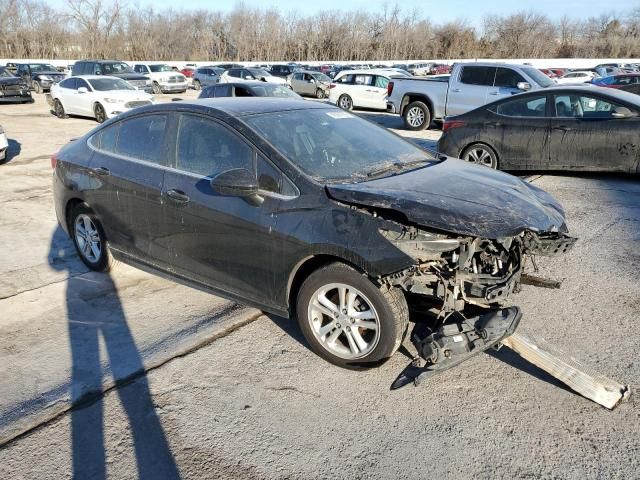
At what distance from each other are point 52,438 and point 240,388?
1035mm

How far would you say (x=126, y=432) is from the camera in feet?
9.22

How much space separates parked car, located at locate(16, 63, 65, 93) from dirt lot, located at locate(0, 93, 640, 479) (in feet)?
90.6

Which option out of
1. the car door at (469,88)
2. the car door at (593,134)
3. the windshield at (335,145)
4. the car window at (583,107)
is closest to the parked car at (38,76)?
the car door at (469,88)

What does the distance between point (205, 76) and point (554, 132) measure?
1059 inches

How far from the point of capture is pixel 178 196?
12.7 feet

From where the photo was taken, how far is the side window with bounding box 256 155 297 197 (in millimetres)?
3400

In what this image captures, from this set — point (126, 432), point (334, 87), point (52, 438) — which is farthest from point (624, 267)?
point (334, 87)

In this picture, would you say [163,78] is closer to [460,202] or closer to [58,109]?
[58,109]

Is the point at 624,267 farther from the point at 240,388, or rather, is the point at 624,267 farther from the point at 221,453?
the point at 221,453

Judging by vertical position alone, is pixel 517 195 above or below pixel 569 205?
above

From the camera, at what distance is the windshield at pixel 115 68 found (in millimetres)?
23456

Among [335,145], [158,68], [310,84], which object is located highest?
[158,68]

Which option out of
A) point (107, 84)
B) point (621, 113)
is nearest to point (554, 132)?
point (621, 113)

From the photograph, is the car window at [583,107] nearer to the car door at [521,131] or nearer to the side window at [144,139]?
the car door at [521,131]
